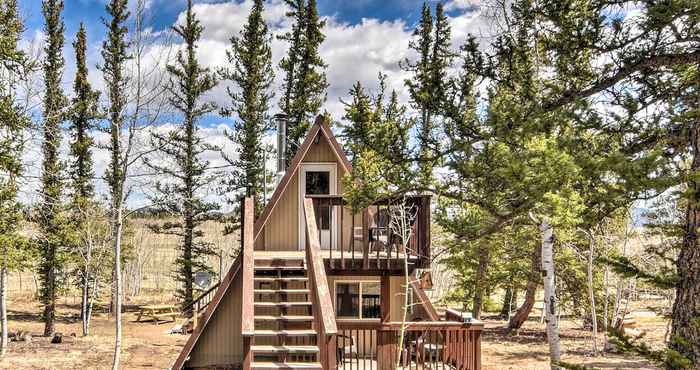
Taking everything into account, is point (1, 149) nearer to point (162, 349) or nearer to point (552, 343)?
point (162, 349)

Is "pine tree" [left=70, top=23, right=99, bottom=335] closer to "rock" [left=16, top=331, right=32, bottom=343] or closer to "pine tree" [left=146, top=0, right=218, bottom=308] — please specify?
"rock" [left=16, top=331, right=32, bottom=343]

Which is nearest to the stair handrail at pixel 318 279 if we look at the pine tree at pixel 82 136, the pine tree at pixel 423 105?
the pine tree at pixel 423 105

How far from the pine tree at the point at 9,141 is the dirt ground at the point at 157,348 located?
5.92 feet

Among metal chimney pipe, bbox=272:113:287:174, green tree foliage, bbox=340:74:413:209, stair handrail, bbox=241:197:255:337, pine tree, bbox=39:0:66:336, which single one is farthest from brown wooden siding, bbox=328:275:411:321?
pine tree, bbox=39:0:66:336

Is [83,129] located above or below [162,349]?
above

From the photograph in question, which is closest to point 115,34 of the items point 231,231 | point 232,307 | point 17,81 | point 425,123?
point 17,81

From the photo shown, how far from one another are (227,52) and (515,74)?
2054 centimetres

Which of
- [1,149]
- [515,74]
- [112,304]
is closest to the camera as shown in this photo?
[515,74]

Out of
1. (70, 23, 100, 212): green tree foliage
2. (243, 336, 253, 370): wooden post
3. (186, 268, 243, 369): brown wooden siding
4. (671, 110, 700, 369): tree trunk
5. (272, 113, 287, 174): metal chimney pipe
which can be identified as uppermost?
(70, 23, 100, 212): green tree foliage

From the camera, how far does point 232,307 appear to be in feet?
41.5

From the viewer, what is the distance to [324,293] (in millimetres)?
8461

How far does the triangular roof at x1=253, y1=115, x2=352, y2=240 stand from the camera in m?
12.2

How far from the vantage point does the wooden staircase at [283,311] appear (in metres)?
9.40

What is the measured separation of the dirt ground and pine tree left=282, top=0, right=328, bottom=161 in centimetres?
1023
